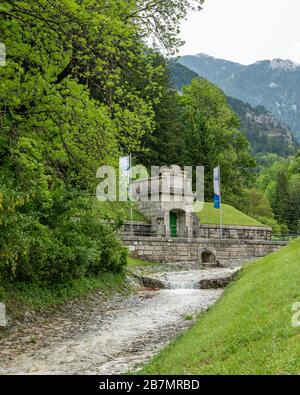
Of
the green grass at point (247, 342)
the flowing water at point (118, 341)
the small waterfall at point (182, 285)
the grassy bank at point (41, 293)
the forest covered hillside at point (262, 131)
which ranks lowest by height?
the small waterfall at point (182, 285)

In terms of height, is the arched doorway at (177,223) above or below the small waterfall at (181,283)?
above

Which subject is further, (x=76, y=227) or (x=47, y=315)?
(x=76, y=227)

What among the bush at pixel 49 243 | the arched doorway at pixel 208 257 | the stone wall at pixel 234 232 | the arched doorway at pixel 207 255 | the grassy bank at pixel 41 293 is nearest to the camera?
the bush at pixel 49 243

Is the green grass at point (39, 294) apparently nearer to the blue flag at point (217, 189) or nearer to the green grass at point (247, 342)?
the green grass at point (247, 342)

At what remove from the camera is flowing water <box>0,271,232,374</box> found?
835cm

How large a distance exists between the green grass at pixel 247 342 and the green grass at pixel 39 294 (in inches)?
199

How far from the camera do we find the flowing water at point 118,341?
8.35 meters

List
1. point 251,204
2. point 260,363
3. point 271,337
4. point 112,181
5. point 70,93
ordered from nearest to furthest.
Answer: point 260,363, point 271,337, point 70,93, point 112,181, point 251,204

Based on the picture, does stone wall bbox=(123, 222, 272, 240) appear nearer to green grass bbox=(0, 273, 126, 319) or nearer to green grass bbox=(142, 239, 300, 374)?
green grass bbox=(0, 273, 126, 319)

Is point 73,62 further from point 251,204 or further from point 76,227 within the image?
point 251,204

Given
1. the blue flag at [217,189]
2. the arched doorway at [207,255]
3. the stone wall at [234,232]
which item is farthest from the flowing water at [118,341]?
the blue flag at [217,189]

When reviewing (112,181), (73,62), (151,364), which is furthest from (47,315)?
(73,62)

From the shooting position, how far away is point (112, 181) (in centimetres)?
1326

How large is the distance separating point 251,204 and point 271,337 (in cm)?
5479
